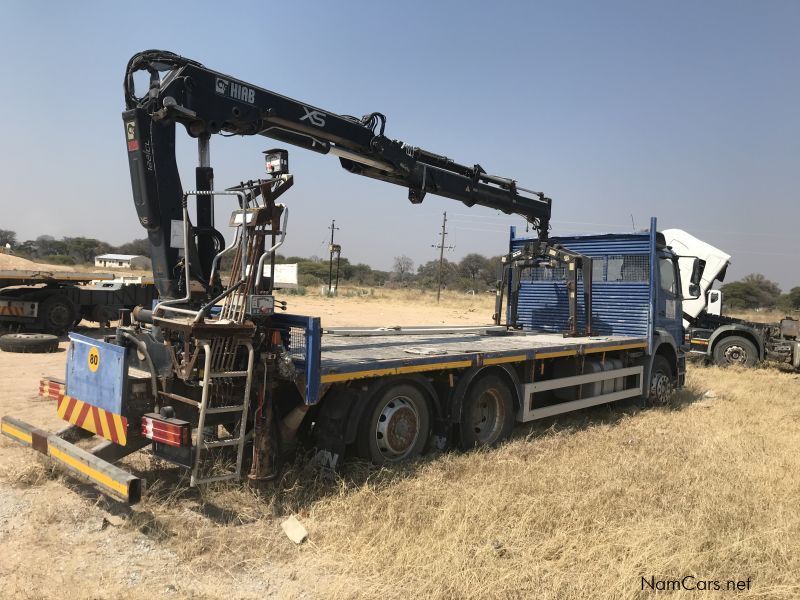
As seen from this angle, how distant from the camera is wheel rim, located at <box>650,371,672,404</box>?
10.0 metres

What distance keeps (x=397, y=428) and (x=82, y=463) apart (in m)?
2.66

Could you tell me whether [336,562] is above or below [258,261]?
below

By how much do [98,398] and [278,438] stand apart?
1498mm

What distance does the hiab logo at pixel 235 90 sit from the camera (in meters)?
5.69

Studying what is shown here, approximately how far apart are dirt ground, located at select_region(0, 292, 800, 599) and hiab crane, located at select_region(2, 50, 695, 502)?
1.20ft

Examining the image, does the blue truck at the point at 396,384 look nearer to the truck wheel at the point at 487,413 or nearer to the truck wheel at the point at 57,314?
the truck wheel at the point at 487,413

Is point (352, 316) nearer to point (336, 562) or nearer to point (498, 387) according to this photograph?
point (498, 387)

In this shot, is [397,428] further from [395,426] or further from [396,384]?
[396,384]

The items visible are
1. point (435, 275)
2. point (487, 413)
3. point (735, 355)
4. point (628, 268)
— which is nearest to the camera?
point (487, 413)

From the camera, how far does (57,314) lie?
48.6ft

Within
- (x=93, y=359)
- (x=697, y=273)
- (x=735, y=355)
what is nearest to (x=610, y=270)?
(x=697, y=273)

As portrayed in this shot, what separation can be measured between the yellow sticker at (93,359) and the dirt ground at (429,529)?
103cm

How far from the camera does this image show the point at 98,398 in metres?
4.99

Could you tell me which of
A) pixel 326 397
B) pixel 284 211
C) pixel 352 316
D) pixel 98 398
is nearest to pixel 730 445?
pixel 326 397
